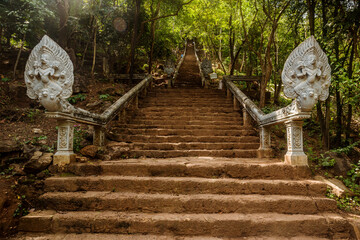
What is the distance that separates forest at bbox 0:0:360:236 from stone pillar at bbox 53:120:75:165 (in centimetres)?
263

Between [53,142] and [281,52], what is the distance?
938 centimetres

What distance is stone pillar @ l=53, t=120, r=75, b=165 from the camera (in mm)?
3150

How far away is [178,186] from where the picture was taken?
2.94m

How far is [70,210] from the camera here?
2670mm

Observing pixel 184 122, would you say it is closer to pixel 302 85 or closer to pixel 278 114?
pixel 278 114

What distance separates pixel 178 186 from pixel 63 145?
6.23 feet

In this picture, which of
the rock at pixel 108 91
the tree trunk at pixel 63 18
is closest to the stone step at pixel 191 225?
the rock at pixel 108 91

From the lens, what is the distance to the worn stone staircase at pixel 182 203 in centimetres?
244

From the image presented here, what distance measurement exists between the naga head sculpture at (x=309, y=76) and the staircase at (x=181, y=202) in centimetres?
108

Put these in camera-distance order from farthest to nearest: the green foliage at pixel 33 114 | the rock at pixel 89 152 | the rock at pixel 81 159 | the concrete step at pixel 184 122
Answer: the concrete step at pixel 184 122
the green foliage at pixel 33 114
the rock at pixel 89 152
the rock at pixel 81 159

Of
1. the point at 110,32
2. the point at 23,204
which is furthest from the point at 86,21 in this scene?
the point at 23,204

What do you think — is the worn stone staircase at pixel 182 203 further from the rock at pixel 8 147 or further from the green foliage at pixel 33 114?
the green foliage at pixel 33 114

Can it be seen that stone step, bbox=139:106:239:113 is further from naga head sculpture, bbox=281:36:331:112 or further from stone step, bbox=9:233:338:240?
stone step, bbox=9:233:338:240

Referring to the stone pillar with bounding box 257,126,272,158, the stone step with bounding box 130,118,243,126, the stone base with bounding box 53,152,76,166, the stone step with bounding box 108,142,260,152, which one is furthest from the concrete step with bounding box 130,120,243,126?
the stone base with bounding box 53,152,76,166
